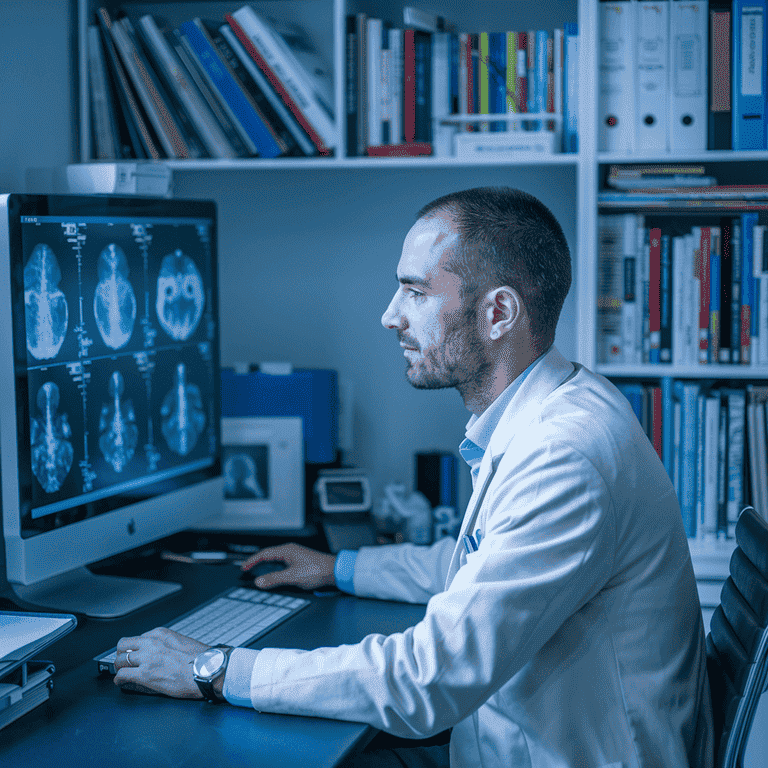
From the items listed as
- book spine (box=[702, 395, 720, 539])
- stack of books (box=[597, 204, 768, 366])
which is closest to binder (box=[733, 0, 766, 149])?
stack of books (box=[597, 204, 768, 366])

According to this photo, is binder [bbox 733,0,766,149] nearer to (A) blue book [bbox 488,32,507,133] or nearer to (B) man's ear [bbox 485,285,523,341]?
(A) blue book [bbox 488,32,507,133]

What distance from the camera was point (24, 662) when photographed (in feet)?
3.50

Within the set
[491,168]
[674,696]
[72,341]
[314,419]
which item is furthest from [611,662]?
[491,168]

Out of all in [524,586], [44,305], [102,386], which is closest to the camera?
[524,586]

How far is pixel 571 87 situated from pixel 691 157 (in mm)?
298

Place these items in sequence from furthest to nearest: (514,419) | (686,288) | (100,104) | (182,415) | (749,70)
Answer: (100,104)
(686,288)
(749,70)
(182,415)
(514,419)

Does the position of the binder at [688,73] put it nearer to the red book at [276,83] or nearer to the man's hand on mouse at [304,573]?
the red book at [276,83]

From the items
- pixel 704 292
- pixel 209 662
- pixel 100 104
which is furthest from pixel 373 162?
pixel 209 662

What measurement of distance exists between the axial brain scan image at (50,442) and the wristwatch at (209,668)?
38cm

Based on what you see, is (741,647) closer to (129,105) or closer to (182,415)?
(182,415)

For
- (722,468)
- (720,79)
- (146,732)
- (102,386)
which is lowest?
(146,732)

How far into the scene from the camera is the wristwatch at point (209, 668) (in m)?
1.10

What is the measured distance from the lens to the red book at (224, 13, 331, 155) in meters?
1.98

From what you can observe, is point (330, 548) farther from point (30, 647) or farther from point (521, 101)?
point (521, 101)
